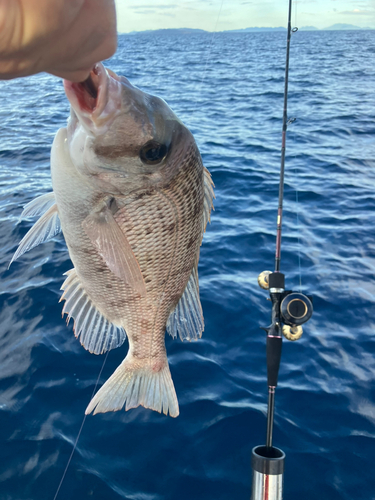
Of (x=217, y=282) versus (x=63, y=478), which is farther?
(x=217, y=282)

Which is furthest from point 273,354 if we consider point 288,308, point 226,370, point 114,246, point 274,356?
point 114,246

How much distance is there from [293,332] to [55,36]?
299cm

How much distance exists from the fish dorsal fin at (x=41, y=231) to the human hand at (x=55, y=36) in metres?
1.34

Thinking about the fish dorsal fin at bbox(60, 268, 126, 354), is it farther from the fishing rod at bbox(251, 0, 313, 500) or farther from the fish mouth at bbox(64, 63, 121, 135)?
the fishing rod at bbox(251, 0, 313, 500)

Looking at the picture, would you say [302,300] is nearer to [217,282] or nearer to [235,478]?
[235,478]

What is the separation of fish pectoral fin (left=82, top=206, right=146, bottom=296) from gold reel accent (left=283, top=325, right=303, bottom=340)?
187 cm

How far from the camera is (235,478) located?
3.30m

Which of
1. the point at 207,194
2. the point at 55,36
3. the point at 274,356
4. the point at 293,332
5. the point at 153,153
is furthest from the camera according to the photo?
the point at 293,332

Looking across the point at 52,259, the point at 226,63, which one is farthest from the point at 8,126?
the point at 226,63

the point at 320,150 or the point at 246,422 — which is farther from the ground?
the point at 320,150

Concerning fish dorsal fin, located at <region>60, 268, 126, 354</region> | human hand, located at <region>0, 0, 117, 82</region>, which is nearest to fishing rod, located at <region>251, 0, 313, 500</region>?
fish dorsal fin, located at <region>60, 268, 126, 354</region>

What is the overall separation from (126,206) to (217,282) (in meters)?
3.82

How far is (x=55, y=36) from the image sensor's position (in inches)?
24.4

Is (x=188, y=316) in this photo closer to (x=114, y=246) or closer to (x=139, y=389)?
(x=139, y=389)
